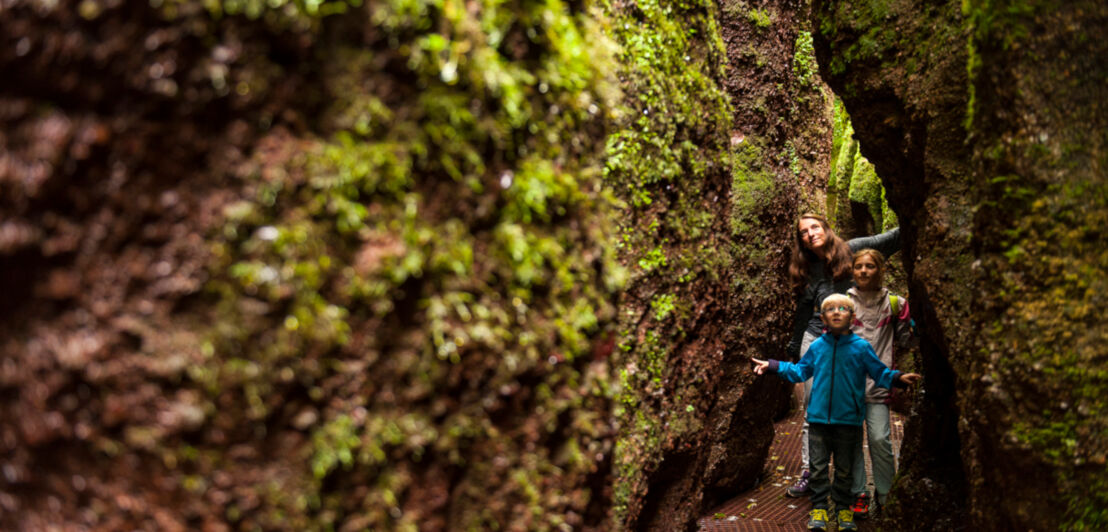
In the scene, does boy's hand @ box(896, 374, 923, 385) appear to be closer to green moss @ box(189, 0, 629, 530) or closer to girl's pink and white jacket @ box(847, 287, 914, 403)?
girl's pink and white jacket @ box(847, 287, 914, 403)

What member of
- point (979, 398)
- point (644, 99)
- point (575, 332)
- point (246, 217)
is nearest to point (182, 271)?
point (246, 217)

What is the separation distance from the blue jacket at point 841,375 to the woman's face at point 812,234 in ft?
3.23

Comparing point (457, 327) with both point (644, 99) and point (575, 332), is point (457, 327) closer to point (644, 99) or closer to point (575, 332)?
point (575, 332)

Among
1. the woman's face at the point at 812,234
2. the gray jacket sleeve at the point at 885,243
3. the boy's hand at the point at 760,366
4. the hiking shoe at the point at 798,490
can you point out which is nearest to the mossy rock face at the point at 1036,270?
the boy's hand at the point at 760,366

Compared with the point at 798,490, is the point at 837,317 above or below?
above

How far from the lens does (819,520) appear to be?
5246mm

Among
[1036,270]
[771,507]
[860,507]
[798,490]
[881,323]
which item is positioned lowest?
[771,507]

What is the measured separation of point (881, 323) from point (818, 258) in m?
0.86

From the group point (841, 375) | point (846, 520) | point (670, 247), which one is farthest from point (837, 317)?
point (670, 247)

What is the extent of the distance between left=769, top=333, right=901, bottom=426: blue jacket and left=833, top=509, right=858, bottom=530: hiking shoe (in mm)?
678

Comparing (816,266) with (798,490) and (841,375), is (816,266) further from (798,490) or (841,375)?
(798,490)

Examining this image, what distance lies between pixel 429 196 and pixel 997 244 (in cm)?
231

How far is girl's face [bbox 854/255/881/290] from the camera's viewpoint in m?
5.63

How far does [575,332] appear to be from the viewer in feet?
4.23
